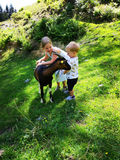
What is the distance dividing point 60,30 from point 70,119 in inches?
346

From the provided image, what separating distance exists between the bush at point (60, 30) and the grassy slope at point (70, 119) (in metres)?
3.76

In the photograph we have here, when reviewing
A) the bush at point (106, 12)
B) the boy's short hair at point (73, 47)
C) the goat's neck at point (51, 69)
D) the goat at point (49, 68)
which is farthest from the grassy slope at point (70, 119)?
the bush at point (106, 12)

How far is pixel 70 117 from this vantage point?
406cm

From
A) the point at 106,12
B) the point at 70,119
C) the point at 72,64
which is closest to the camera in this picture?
the point at 70,119

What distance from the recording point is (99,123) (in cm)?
358

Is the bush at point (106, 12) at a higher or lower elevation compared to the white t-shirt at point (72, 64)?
higher

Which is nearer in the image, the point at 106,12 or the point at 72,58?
the point at 72,58

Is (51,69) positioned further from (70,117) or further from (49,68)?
(70,117)

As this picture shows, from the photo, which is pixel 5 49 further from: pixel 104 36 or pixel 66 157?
pixel 66 157

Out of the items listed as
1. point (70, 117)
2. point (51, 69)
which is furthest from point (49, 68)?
point (70, 117)

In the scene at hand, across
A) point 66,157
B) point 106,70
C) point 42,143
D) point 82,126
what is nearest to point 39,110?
point 42,143

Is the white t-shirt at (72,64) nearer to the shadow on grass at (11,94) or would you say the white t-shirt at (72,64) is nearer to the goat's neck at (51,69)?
the goat's neck at (51,69)

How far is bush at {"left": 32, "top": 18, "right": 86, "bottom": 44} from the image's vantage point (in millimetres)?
10234

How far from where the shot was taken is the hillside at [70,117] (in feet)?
10.2
